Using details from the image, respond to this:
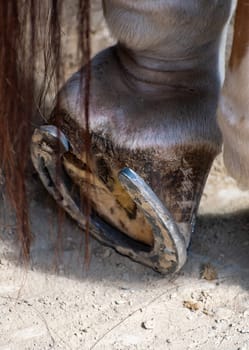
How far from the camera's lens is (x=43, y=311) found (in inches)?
44.9

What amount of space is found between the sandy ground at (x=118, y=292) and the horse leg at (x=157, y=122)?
0.05 metres

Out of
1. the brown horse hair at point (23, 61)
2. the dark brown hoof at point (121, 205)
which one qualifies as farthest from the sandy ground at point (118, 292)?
the brown horse hair at point (23, 61)

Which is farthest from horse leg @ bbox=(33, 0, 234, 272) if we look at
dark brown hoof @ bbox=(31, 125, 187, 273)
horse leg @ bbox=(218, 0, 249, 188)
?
horse leg @ bbox=(218, 0, 249, 188)

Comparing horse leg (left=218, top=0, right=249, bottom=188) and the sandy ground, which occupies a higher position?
horse leg (left=218, top=0, right=249, bottom=188)

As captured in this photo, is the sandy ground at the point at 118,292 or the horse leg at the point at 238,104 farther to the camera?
the sandy ground at the point at 118,292

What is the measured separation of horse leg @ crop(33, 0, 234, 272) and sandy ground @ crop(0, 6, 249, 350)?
0.17ft

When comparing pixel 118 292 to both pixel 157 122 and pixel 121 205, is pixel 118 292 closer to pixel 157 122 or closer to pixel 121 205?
pixel 121 205

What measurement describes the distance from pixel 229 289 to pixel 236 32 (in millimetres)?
381

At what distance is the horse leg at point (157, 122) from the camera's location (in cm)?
109

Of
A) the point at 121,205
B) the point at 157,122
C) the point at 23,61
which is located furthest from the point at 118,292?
the point at 23,61

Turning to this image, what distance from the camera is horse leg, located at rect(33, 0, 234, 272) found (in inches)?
43.0

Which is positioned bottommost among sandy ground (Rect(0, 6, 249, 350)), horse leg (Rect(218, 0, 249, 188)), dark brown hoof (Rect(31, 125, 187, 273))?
sandy ground (Rect(0, 6, 249, 350))

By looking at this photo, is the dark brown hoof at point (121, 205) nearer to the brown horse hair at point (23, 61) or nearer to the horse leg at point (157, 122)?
the horse leg at point (157, 122)

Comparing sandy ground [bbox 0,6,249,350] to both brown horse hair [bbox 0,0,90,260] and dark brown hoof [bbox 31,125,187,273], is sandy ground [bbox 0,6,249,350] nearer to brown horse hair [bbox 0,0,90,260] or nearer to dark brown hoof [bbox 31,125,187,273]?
dark brown hoof [bbox 31,125,187,273]
